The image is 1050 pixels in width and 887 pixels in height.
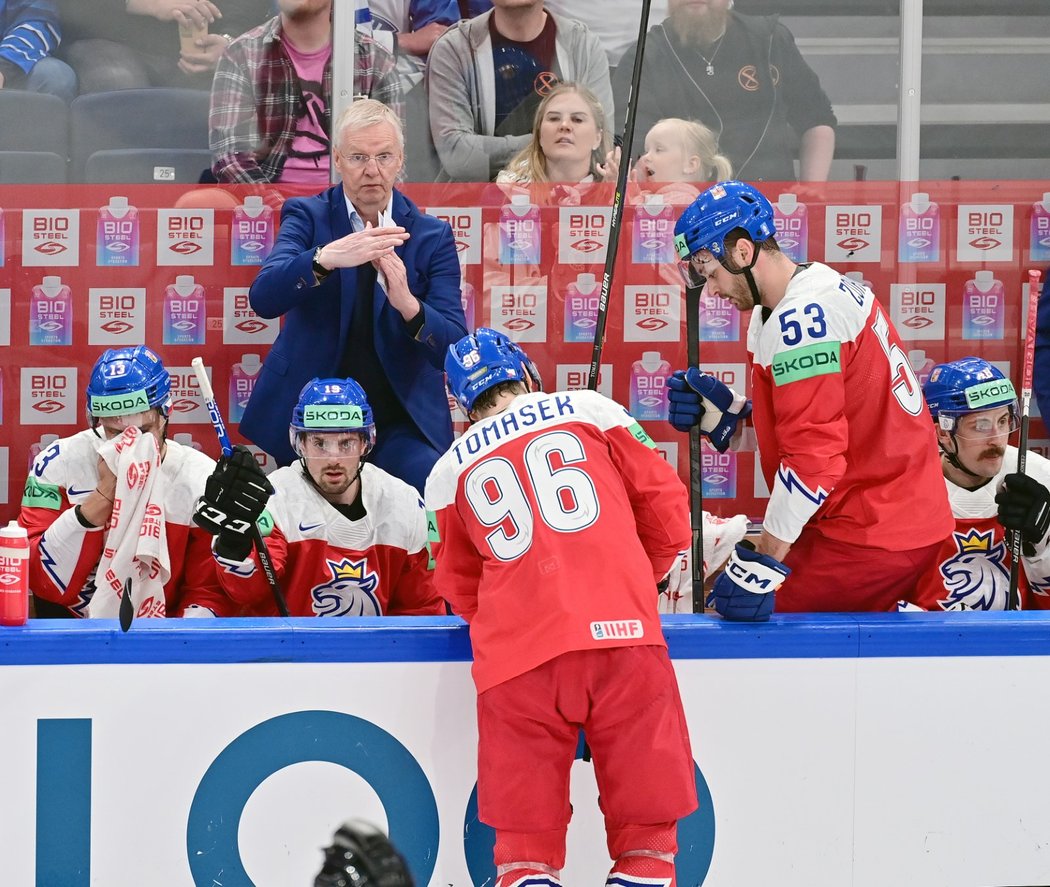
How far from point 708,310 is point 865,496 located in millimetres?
1483

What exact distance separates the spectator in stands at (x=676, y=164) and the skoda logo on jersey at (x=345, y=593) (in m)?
1.58

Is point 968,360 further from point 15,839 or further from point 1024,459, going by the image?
point 15,839

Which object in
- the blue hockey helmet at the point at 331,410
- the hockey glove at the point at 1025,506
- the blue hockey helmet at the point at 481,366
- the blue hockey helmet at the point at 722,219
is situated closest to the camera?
the blue hockey helmet at the point at 481,366

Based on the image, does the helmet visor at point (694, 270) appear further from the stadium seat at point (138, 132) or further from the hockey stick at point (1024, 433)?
the stadium seat at point (138, 132)

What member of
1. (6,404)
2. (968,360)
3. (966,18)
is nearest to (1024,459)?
(968,360)

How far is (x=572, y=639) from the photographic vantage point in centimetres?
248

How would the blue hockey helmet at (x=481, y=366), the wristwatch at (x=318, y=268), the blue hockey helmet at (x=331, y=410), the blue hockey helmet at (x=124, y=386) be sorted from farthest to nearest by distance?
the wristwatch at (x=318, y=268) → the blue hockey helmet at (x=124, y=386) → the blue hockey helmet at (x=331, y=410) → the blue hockey helmet at (x=481, y=366)

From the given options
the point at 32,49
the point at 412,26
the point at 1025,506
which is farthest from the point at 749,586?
the point at 32,49

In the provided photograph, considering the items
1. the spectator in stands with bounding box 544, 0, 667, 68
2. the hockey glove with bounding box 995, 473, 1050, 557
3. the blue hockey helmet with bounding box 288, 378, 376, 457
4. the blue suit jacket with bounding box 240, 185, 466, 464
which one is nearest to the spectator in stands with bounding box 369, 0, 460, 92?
the spectator in stands with bounding box 544, 0, 667, 68

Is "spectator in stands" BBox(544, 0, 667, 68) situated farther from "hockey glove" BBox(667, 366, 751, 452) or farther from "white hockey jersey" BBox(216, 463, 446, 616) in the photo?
"white hockey jersey" BBox(216, 463, 446, 616)

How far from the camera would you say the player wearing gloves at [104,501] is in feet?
11.6

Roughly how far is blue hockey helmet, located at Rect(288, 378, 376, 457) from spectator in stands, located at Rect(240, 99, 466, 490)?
37 cm

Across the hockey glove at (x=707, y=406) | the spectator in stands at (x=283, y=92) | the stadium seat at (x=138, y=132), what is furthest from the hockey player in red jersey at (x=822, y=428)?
the stadium seat at (x=138, y=132)

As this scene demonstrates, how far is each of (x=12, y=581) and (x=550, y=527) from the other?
1.14m
